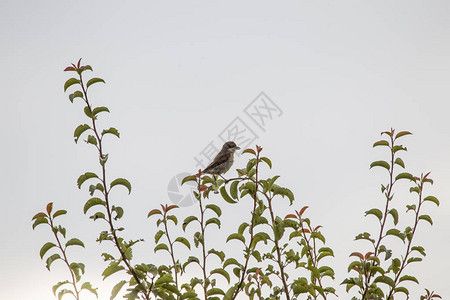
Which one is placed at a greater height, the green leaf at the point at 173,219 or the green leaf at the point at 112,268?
the green leaf at the point at 173,219

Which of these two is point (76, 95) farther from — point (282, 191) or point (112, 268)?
point (282, 191)

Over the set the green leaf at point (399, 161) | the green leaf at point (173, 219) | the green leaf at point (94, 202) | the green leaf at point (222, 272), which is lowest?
the green leaf at point (222, 272)

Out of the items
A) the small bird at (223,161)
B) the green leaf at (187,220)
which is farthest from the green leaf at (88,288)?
the small bird at (223,161)

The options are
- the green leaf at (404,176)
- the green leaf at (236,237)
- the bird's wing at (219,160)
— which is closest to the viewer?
the green leaf at (236,237)

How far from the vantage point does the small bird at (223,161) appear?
12.5 meters

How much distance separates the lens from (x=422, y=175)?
257 inches

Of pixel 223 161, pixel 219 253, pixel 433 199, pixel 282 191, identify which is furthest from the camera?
pixel 223 161

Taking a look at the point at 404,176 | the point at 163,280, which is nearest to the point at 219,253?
the point at 163,280

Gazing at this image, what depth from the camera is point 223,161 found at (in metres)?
12.5

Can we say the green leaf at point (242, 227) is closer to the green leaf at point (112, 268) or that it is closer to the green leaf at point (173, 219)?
the green leaf at point (173, 219)

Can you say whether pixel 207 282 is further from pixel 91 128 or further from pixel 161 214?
pixel 91 128

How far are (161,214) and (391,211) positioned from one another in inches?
108

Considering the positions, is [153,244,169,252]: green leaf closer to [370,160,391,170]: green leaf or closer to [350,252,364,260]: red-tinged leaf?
[350,252,364,260]: red-tinged leaf

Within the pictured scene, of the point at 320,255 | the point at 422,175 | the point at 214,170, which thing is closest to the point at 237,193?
the point at 320,255
